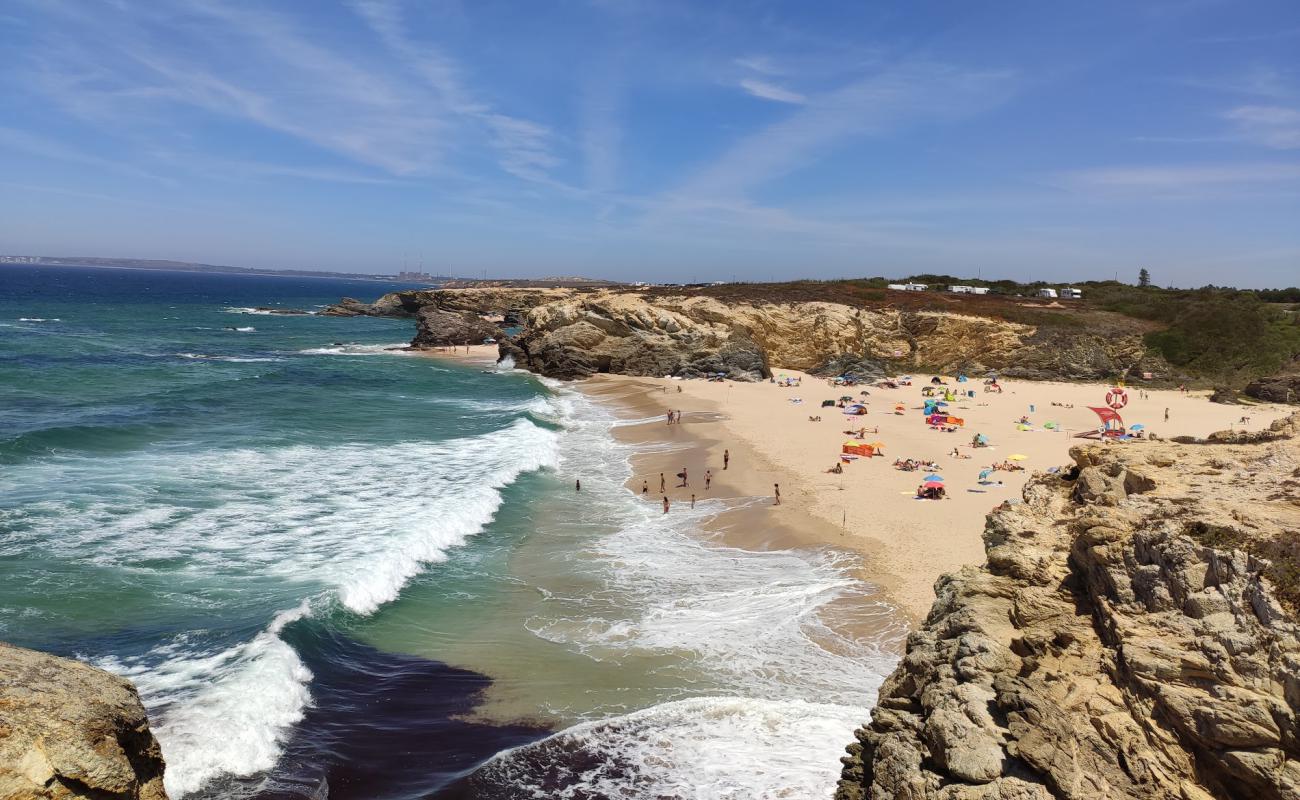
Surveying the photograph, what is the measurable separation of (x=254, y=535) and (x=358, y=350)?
47.0 meters

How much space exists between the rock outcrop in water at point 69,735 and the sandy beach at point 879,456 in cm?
1213

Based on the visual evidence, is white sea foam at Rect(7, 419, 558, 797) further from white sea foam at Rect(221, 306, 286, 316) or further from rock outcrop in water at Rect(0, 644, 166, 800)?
white sea foam at Rect(221, 306, 286, 316)

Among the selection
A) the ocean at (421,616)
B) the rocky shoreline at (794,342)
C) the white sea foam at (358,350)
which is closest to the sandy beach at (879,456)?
the ocean at (421,616)

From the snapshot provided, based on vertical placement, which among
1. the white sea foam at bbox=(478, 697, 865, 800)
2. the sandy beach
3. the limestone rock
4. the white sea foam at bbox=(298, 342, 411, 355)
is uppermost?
the limestone rock

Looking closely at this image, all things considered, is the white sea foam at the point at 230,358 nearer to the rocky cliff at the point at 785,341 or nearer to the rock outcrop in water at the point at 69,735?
the rocky cliff at the point at 785,341

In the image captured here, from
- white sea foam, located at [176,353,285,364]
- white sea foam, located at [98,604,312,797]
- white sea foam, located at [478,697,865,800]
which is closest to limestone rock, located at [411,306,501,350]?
white sea foam, located at [176,353,285,364]

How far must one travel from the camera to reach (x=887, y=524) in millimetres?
18891

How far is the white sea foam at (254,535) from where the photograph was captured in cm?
1009

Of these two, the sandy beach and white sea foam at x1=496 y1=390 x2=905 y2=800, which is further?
the sandy beach

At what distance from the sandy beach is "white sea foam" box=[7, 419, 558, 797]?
22.6 feet

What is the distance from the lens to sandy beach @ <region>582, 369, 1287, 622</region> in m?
17.8

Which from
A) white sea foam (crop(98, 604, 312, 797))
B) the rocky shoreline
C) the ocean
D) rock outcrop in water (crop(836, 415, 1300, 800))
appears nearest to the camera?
rock outcrop in water (crop(836, 415, 1300, 800))

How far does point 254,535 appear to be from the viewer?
55.6ft

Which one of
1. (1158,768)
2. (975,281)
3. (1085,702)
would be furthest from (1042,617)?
(975,281)
